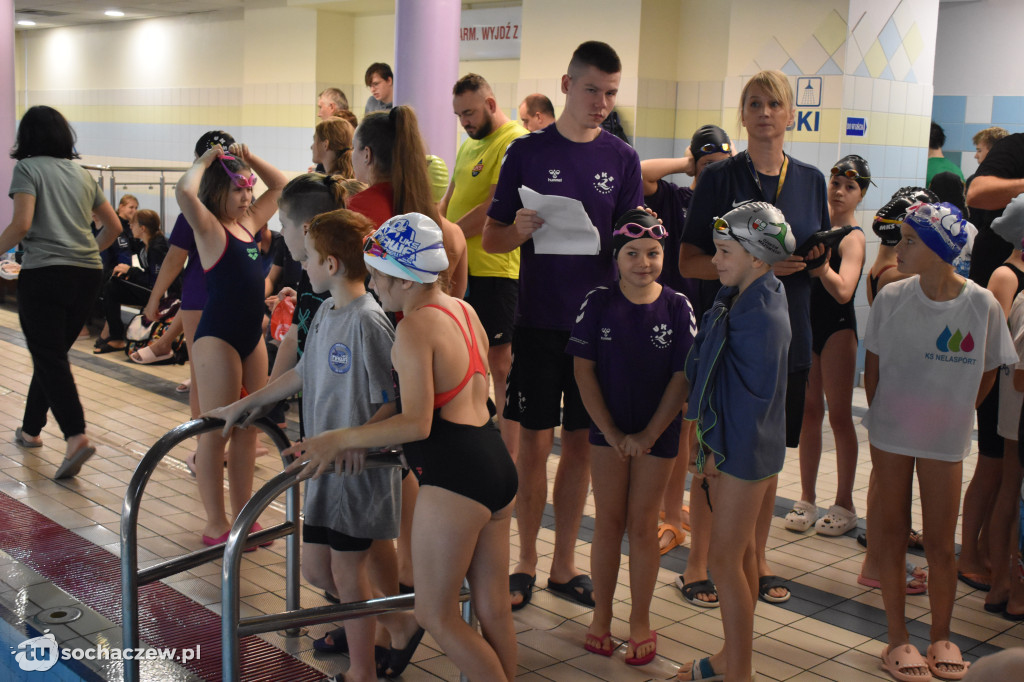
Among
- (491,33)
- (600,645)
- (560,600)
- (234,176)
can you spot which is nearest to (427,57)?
(234,176)

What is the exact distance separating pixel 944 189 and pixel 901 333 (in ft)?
16.1

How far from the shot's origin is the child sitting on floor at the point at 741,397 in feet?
9.93

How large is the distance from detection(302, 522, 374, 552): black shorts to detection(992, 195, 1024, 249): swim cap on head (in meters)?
2.80

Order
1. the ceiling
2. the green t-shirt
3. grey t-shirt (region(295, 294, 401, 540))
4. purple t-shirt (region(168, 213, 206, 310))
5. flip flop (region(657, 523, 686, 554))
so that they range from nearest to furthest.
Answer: grey t-shirt (region(295, 294, 401, 540)) → flip flop (region(657, 523, 686, 554)) → purple t-shirt (region(168, 213, 206, 310)) → the green t-shirt → the ceiling

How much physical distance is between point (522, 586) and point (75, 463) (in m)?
2.83

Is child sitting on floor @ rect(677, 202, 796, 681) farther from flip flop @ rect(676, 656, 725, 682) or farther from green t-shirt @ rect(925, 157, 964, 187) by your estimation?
green t-shirt @ rect(925, 157, 964, 187)

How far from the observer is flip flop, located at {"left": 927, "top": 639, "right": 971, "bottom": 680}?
11.0ft

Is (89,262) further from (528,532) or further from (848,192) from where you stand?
(848,192)

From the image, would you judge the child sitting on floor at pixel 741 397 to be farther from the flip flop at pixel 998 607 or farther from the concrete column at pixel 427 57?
the concrete column at pixel 427 57

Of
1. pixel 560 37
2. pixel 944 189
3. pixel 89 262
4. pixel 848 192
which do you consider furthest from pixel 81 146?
pixel 848 192

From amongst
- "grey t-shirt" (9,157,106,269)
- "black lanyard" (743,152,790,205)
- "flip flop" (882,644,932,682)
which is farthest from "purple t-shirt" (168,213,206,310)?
"flip flop" (882,644,932,682)

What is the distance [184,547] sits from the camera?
442 cm

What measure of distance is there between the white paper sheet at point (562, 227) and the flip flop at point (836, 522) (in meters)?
2.05

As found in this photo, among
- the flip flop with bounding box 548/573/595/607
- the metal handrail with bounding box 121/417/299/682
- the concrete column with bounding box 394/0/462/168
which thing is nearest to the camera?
the metal handrail with bounding box 121/417/299/682
